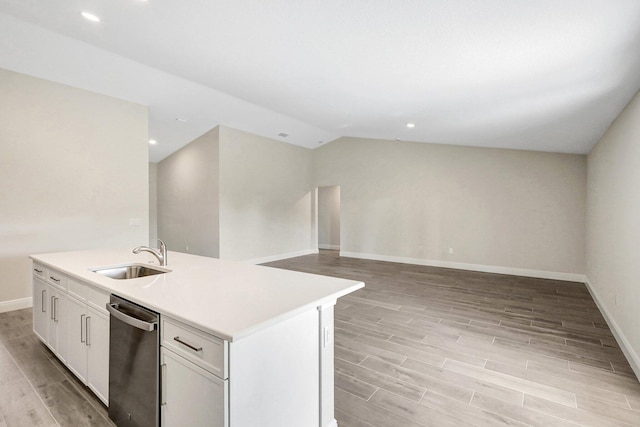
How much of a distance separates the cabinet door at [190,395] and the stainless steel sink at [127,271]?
108 centimetres

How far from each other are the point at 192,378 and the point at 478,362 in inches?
94.9

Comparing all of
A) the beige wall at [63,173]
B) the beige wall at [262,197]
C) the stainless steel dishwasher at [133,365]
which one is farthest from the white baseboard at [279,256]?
the stainless steel dishwasher at [133,365]

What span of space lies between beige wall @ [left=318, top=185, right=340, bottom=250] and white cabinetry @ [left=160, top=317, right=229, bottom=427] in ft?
30.0

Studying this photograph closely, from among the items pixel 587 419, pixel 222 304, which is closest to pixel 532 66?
pixel 587 419

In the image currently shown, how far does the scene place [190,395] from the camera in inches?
49.7

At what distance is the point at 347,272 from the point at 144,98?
15.9 ft

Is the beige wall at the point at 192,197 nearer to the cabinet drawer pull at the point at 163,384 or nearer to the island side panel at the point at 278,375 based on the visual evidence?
the cabinet drawer pull at the point at 163,384

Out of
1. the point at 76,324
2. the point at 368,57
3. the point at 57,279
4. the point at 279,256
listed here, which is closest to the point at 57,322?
the point at 57,279

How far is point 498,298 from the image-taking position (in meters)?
4.53

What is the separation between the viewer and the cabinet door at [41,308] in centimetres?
258

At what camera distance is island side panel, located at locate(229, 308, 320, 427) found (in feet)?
3.78

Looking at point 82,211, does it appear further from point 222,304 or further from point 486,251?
point 486,251

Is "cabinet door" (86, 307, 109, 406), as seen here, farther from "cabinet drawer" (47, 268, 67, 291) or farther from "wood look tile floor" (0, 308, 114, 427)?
"cabinet drawer" (47, 268, 67, 291)

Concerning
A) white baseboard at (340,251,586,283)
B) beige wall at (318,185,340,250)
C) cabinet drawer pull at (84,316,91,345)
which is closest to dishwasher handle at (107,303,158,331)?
cabinet drawer pull at (84,316,91,345)
